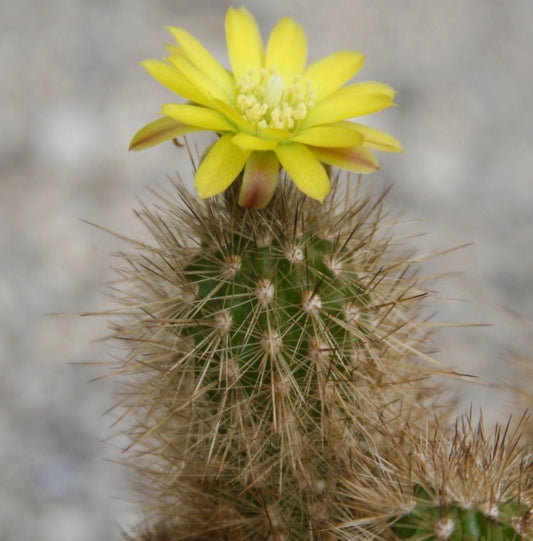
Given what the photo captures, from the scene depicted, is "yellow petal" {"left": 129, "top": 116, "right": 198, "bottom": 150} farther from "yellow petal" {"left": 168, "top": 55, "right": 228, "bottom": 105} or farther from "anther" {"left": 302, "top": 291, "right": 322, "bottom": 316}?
"anther" {"left": 302, "top": 291, "right": 322, "bottom": 316}

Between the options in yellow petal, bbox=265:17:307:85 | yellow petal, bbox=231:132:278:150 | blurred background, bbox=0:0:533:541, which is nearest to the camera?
yellow petal, bbox=231:132:278:150

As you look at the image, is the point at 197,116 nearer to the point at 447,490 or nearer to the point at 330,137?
the point at 330,137

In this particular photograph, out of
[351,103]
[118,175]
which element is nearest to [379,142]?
[351,103]

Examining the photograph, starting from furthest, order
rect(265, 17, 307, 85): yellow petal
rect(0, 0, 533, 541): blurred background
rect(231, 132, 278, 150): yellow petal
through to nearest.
A: rect(0, 0, 533, 541): blurred background < rect(265, 17, 307, 85): yellow petal < rect(231, 132, 278, 150): yellow petal

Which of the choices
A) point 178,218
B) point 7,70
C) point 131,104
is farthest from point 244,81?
point 7,70

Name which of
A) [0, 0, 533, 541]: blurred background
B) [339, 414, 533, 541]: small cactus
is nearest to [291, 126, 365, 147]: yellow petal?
[339, 414, 533, 541]: small cactus

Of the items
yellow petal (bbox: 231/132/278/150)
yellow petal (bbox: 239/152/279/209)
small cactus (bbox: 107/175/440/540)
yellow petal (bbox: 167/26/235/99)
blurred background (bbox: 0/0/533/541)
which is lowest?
small cactus (bbox: 107/175/440/540)

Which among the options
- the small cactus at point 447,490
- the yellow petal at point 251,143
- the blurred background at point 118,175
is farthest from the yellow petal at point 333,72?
the blurred background at point 118,175
